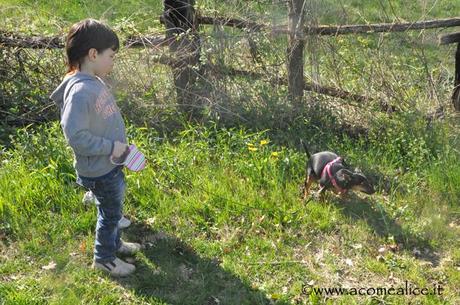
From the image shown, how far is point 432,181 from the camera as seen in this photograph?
477cm

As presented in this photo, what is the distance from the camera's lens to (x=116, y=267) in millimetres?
3865

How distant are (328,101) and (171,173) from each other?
6.38 ft

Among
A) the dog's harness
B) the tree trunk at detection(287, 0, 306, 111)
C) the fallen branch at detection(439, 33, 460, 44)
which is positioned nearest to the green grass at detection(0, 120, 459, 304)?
the dog's harness

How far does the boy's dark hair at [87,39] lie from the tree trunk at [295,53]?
260 centimetres

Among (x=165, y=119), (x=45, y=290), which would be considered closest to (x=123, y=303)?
(x=45, y=290)

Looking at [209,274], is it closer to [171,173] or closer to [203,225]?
[203,225]

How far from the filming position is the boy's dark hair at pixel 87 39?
3225mm

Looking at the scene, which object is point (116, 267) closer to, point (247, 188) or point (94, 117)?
point (94, 117)

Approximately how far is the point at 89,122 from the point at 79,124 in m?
0.11

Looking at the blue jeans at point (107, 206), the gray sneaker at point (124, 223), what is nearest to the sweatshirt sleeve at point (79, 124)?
the blue jeans at point (107, 206)

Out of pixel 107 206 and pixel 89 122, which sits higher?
pixel 89 122

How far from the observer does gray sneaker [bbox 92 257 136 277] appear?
3.85 meters

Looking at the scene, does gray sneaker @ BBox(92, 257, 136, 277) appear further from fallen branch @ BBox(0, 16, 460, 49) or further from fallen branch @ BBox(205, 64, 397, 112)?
fallen branch @ BBox(0, 16, 460, 49)

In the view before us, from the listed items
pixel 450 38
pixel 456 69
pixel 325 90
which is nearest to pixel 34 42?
pixel 325 90
